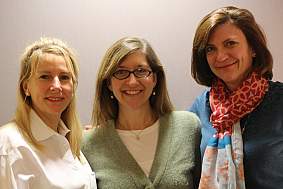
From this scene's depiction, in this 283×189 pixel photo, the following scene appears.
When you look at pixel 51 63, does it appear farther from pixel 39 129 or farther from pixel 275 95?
pixel 275 95

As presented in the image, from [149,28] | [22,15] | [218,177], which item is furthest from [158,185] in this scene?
[22,15]

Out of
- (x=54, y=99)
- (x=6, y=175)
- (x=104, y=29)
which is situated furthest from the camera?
(x=104, y=29)

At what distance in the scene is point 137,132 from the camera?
1.84 meters

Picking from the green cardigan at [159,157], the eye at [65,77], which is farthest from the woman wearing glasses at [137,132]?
the eye at [65,77]

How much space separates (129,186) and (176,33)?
1123 mm

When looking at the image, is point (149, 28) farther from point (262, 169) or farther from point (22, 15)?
point (262, 169)

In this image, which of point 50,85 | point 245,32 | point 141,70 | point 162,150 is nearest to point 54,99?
point 50,85

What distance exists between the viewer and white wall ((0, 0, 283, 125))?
2.31 meters

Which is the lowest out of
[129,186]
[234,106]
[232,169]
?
[129,186]

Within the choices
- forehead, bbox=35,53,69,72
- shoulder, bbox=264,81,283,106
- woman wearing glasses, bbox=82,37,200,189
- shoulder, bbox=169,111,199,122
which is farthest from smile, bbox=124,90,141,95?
shoulder, bbox=264,81,283,106

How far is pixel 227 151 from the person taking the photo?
5.26 ft

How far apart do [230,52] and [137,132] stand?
1.93 ft

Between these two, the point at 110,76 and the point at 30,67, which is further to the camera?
the point at 110,76

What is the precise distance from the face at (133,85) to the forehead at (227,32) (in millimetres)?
357
